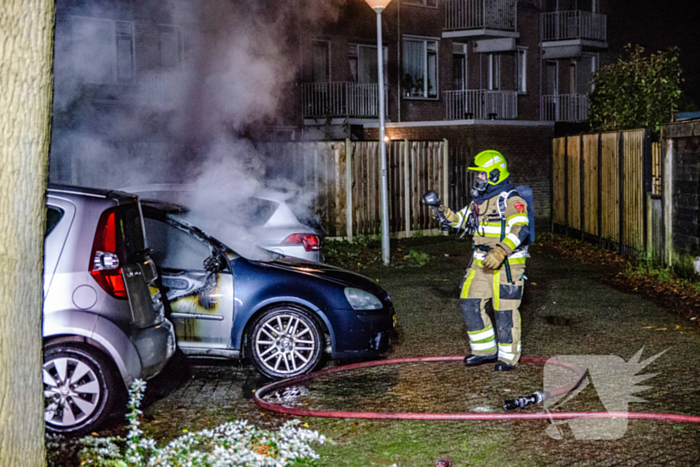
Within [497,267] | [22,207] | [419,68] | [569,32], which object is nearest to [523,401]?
[497,267]

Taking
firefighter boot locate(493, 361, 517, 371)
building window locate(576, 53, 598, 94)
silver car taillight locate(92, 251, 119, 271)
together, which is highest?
building window locate(576, 53, 598, 94)

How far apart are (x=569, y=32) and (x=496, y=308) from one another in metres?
23.8

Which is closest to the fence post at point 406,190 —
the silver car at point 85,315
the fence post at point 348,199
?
the fence post at point 348,199

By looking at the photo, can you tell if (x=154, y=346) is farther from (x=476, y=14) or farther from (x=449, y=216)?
(x=476, y=14)

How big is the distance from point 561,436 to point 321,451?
1451 millimetres

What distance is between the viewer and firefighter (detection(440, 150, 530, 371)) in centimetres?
634

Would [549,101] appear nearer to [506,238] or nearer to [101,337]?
[506,238]

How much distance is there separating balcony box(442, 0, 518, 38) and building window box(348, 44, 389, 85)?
2.84m

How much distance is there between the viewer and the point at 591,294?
32.9ft

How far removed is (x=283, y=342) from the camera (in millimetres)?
6414

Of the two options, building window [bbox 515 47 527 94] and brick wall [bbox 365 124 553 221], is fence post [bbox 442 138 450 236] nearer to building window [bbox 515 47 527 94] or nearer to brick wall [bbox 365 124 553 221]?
brick wall [bbox 365 124 553 221]

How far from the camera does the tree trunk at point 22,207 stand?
9.78ft

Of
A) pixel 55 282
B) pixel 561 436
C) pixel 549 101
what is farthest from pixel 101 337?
pixel 549 101

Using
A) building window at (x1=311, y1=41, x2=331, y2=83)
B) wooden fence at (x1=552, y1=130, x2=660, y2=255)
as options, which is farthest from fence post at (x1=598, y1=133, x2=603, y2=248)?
building window at (x1=311, y1=41, x2=331, y2=83)
